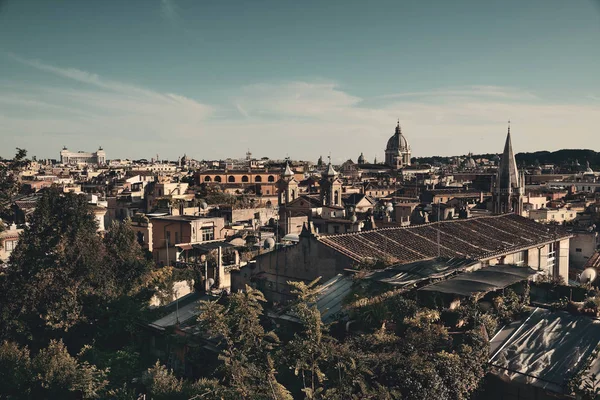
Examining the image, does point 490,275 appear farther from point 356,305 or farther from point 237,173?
point 237,173

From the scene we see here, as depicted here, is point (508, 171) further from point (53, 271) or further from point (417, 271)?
point (53, 271)

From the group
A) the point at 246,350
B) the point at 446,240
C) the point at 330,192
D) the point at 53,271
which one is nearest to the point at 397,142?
the point at 330,192

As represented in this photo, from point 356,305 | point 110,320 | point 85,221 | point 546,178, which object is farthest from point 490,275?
point 546,178

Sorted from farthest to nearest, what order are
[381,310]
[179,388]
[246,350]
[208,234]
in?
[208,234], [179,388], [381,310], [246,350]

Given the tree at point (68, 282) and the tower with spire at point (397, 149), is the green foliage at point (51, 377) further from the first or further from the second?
the tower with spire at point (397, 149)

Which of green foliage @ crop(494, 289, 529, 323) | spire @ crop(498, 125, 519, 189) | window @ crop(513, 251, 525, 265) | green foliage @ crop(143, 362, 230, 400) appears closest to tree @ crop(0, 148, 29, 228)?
green foliage @ crop(143, 362, 230, 400)

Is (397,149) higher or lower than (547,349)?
higher

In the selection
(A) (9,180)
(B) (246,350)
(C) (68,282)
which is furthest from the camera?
(C) (68,282)
